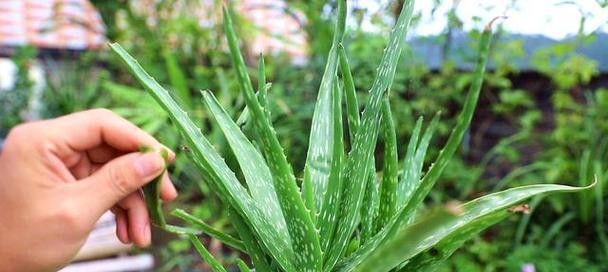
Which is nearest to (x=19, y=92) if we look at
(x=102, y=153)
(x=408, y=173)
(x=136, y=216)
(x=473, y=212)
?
(x=102, y=153)

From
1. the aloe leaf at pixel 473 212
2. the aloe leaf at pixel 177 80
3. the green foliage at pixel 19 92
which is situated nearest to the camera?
the aloe leaf at pixel 473 212

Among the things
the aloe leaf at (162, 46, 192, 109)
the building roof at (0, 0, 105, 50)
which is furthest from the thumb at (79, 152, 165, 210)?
the building roof at (0, 0, 105, 50)

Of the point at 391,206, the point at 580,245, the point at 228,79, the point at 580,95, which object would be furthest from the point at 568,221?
the point at 391,206

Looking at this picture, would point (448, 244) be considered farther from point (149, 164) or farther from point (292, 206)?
A: point (149, 164)

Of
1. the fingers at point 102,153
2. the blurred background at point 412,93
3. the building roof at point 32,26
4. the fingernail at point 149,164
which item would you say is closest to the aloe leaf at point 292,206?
the fingernail at point 149,164

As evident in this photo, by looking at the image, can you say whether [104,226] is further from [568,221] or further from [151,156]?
[151,156]

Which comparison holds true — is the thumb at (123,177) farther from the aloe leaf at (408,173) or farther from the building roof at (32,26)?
the building roof at (32,26)

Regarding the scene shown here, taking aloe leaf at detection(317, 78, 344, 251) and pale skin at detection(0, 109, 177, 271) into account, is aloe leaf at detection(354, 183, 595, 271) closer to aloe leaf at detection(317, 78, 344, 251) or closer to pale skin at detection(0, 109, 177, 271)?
aloe leaf at detection(317, 78, 344, 251)
